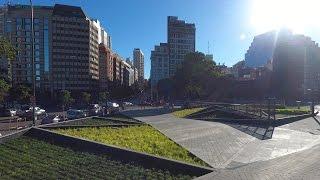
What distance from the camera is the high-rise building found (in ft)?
592

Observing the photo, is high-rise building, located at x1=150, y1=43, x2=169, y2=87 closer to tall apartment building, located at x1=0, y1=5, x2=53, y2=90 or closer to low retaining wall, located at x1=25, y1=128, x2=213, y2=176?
tall apartment building, located at x1=0, y1=5, x2=53, y2=90

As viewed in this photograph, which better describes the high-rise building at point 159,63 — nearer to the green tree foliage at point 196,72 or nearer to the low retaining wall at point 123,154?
the green tree foliage at point 196,72

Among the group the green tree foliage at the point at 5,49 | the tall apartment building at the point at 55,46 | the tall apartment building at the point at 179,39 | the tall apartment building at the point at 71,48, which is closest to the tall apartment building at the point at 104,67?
the tall apartment building at the point at 71,48

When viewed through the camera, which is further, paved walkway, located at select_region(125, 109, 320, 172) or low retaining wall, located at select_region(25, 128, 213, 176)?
paved walkway, located at select_region(125, 109, 320, 172)

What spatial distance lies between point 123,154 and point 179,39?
156 metres

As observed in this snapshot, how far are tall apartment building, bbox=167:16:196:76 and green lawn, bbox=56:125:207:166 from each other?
5727 inches

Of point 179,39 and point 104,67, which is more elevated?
point 179,39

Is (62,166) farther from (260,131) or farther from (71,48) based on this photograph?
(71,48)

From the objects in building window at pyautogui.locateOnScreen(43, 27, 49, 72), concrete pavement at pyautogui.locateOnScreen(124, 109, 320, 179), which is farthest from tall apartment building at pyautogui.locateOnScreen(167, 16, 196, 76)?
concrete pavement at pyautogui.locateOnScreen(124, 109, 320, 179)

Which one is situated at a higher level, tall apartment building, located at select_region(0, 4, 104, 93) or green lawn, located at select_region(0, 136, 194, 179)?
tall apartment building, located at select_region(0, 4, 104, 93)

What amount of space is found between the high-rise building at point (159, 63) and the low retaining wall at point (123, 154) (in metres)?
161

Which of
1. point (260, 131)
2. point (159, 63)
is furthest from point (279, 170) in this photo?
point (159, 63)

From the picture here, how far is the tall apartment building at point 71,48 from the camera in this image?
127625mm

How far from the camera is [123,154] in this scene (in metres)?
14.1
